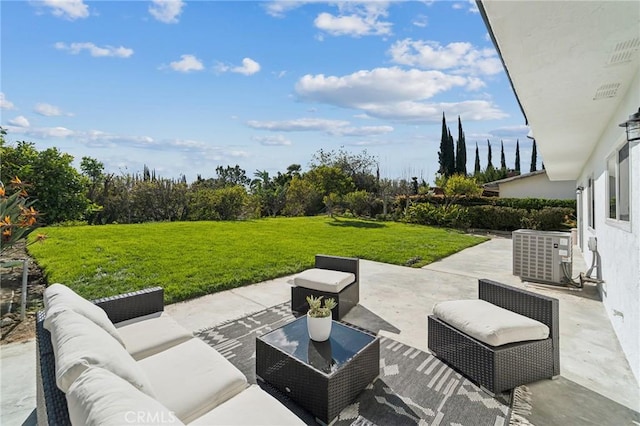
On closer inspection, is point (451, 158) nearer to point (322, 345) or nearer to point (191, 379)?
point (322, 345)

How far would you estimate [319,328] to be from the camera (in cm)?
279

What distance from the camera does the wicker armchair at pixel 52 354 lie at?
4.15 feet

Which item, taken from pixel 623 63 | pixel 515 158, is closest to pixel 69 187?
pixel 623 63

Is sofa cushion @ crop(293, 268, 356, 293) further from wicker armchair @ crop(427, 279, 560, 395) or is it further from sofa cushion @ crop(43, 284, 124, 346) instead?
sofa cushion @ crop(43, 284, 124, 346)

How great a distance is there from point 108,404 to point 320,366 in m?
1.68

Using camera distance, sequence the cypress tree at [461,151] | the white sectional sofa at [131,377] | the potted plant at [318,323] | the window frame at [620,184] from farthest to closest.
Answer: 1. the cypress tree at [461,151]
2. the window frame at [620,184]
3. the potted plant at [318,323]
4. the white sectional sofa at [131,377]

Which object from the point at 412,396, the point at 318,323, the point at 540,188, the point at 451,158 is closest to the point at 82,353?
the point at 318,323

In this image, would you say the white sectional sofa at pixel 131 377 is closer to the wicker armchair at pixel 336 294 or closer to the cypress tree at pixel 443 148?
the wicker armchair at pixel 336 294

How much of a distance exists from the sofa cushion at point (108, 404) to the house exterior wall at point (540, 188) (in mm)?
21378

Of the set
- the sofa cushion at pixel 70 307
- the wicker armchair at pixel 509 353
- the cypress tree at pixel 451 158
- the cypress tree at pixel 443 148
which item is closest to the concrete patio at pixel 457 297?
the wicker armchair at pixel 509 353

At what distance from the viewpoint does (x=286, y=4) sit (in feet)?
20.5

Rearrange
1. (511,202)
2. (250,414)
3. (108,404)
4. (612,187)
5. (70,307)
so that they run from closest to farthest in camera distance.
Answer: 1. (108,404)
2. (250,414)
3. (70,307)
4. (612,187)
5. (511,202)

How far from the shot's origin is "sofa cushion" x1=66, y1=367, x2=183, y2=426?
0.97m

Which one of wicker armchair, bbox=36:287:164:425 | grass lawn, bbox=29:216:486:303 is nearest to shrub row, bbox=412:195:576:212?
grass lawn, bbox=29:216:486:303
